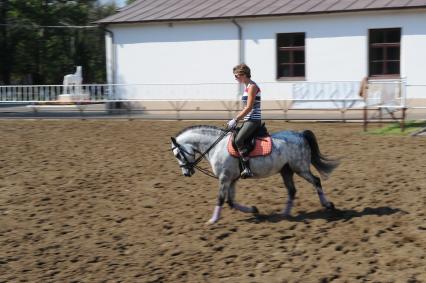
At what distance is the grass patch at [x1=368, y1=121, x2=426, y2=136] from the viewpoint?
55.5ft

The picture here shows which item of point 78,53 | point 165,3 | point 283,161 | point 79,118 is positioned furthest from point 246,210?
point 78,53

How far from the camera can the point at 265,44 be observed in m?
27.0

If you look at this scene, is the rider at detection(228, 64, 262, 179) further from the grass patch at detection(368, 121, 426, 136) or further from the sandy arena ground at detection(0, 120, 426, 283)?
the grass patch at detection(368, 121, 426, 136)

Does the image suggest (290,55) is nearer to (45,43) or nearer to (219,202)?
(219,202)

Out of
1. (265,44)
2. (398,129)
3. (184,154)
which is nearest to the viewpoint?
(184,154)

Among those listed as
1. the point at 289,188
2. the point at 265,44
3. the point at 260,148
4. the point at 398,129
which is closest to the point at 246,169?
the point at 260,148

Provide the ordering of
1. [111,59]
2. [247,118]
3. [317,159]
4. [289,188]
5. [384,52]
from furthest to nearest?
[111,59] < [384,52] < [317,159] < [289,188] < [247,118]

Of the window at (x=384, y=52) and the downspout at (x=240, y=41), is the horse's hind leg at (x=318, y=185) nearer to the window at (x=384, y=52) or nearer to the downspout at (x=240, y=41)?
the window at (x=384, y=52)

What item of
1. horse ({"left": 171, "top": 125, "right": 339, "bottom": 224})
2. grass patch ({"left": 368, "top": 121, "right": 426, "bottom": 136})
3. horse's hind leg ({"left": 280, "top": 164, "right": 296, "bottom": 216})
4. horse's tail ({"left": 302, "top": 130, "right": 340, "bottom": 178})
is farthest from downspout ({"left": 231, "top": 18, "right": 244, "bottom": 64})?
horse's hind leg ({"left": 280, "top": 164, "right": 296, "bottom": 216})

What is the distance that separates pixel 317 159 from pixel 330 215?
0.82 meters

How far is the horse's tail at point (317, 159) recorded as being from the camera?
866cm

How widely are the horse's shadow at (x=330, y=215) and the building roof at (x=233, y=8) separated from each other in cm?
1727

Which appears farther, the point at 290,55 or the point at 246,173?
the point at 290,55

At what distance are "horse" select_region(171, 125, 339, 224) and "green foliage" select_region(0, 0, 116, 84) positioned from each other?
38897 mm
